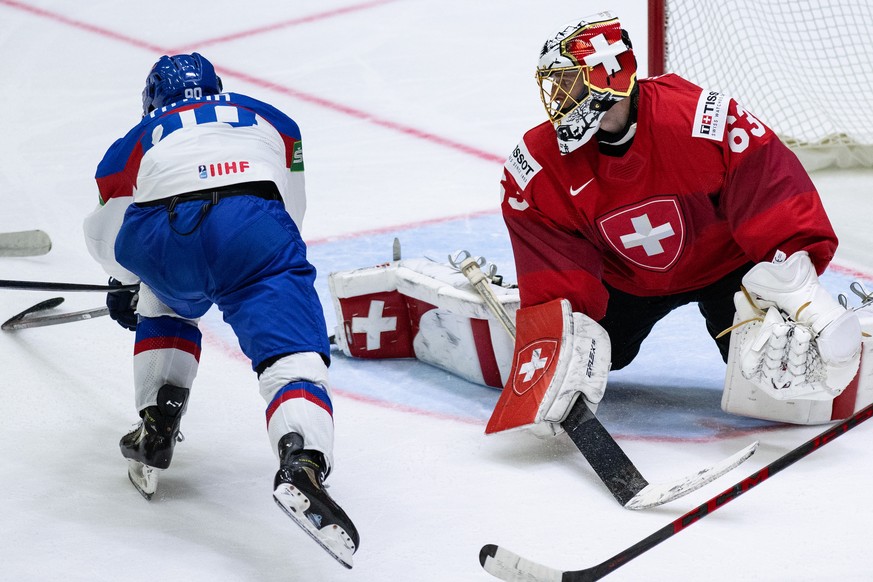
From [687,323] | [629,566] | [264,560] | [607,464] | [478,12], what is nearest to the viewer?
[629,566]

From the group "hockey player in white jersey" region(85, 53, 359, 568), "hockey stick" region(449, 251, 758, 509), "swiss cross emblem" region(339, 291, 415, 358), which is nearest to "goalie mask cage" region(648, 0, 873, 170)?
"swiss cross emblem" region(339, 291, 415, 358)

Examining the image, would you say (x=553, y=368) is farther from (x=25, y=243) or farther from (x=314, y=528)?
(x=25, y=243)

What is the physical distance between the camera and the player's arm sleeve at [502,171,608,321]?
8.95 ft

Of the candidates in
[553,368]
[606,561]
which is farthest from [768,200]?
[606,561]

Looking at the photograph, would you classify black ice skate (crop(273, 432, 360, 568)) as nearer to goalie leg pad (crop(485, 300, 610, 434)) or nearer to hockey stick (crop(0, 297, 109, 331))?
goalie leg pad (crop(485, 300, 610, 434))

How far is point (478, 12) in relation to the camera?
6863 mm

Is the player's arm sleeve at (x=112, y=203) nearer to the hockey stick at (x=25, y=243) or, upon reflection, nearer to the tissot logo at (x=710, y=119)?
the tissot logo at (x=710, y=119)

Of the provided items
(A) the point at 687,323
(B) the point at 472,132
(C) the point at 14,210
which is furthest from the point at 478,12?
(A) the point at 687,323

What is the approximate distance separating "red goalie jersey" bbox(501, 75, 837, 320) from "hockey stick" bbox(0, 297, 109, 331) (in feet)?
4.40

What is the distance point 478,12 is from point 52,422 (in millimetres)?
4412

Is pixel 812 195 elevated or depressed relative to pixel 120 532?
elevated

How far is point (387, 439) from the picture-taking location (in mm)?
2854

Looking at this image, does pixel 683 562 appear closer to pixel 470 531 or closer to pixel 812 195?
pixel 470 531

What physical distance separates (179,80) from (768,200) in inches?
49.6
